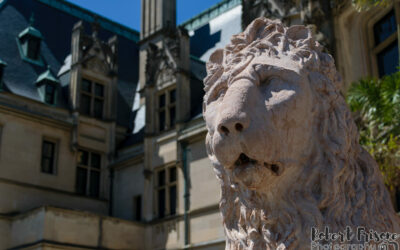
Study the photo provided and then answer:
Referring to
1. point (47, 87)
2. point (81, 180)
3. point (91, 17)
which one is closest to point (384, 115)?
point (81, 180)

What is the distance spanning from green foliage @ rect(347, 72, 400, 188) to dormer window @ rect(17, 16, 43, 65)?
14783mm

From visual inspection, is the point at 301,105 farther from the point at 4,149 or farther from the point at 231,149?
the point at 4,149

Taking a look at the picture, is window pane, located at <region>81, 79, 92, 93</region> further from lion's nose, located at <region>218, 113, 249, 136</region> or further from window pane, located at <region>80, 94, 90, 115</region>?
lion's nose, located at <region>218, 113, 249, 136</region>

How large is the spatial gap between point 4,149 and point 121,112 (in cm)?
605

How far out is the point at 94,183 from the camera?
20.2 meters

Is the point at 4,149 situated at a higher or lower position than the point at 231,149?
higher

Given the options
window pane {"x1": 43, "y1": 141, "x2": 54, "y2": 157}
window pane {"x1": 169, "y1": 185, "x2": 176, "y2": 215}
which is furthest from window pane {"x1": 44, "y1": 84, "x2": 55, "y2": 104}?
window pane {"x1": 169, "y1": 185, "x2": 176, "y2": 215}

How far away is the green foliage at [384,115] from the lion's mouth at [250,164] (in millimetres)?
6013

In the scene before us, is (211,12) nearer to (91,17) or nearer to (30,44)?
(91,17)

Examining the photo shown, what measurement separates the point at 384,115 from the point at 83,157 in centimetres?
1364

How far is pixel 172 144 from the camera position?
60.5 ft

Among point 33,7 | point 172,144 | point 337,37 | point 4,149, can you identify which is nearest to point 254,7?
point 337,37

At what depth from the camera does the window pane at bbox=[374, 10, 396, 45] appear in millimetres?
12345

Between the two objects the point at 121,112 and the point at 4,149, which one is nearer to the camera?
the point at 4,149
